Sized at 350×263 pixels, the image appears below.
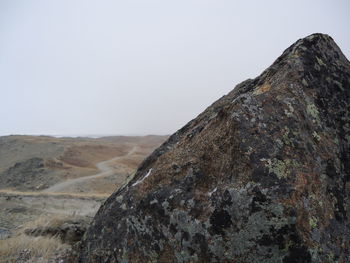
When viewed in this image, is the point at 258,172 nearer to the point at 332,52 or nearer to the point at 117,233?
the point at 117,233

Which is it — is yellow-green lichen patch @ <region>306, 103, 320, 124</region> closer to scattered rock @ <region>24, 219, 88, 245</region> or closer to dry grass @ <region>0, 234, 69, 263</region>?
dry grass @ <region>0, 234, 69, 263</region>

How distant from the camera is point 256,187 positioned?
120 inches

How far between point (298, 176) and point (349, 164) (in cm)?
132

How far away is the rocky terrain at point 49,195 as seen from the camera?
17.1ft

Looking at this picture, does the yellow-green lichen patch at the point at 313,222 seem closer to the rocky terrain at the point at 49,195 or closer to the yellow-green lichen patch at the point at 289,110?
the yellow-green lichen patch at the point at 289,110

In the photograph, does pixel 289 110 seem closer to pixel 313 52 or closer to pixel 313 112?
pixel 313 112

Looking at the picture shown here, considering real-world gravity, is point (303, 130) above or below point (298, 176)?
above

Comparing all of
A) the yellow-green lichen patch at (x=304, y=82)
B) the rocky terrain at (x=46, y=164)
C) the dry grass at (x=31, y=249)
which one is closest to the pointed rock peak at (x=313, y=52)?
the yellow-green lichen patch at (x=304, y=82)

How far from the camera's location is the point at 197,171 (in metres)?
3.69

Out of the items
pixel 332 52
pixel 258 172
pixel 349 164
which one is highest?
pixel 332 52

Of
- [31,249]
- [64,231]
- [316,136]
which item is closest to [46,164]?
[64,231]

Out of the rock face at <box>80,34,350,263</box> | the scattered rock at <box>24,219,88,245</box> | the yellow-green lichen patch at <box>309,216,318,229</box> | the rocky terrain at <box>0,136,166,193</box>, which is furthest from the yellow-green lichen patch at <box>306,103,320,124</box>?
the rocky terrain at <box>0,136,166,193</box>

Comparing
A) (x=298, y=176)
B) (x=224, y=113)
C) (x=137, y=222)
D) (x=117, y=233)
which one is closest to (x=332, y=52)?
(x=224, y=113)

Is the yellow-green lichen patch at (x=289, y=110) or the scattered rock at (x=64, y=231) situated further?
the scattered rock at (x=64, y=231)
